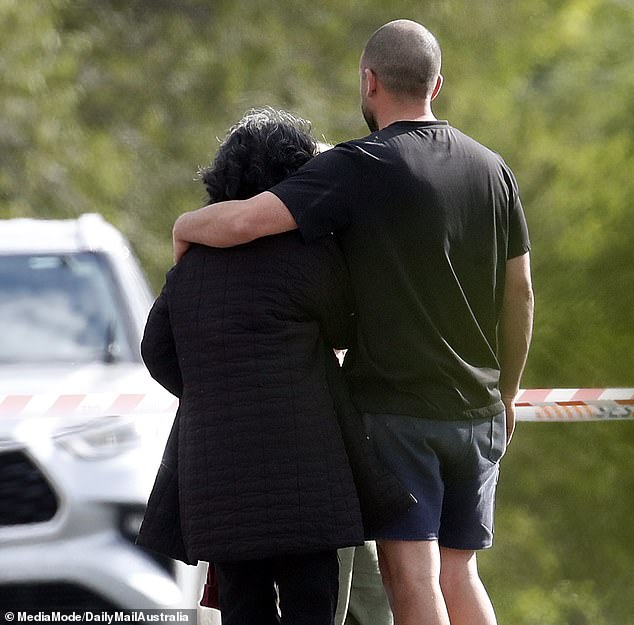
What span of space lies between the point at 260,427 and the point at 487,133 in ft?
29.4

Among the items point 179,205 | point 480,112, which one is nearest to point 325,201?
point 480,112

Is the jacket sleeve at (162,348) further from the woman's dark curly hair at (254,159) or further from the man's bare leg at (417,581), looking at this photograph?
the man's bare leg at (417,581)

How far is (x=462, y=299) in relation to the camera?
308 cm

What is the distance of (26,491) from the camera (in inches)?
160

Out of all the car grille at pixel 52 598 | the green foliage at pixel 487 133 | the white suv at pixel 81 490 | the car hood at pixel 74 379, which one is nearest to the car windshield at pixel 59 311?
the car hood at pixel 74 379

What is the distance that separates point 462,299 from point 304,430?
0.53 m

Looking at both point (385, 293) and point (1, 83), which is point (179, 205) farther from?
point (385, 293)

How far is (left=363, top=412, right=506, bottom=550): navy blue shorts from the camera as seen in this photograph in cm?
304

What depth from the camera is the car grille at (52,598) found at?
401 cm

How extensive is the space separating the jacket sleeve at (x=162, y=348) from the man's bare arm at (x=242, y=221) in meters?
0.19

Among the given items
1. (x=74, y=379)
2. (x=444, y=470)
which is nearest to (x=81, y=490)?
(x=74, y=379)

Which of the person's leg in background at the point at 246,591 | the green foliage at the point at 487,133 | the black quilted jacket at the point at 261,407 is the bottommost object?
the green foliage at the point at 487,133

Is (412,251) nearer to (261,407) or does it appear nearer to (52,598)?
(261,407)

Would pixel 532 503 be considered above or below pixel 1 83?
below
